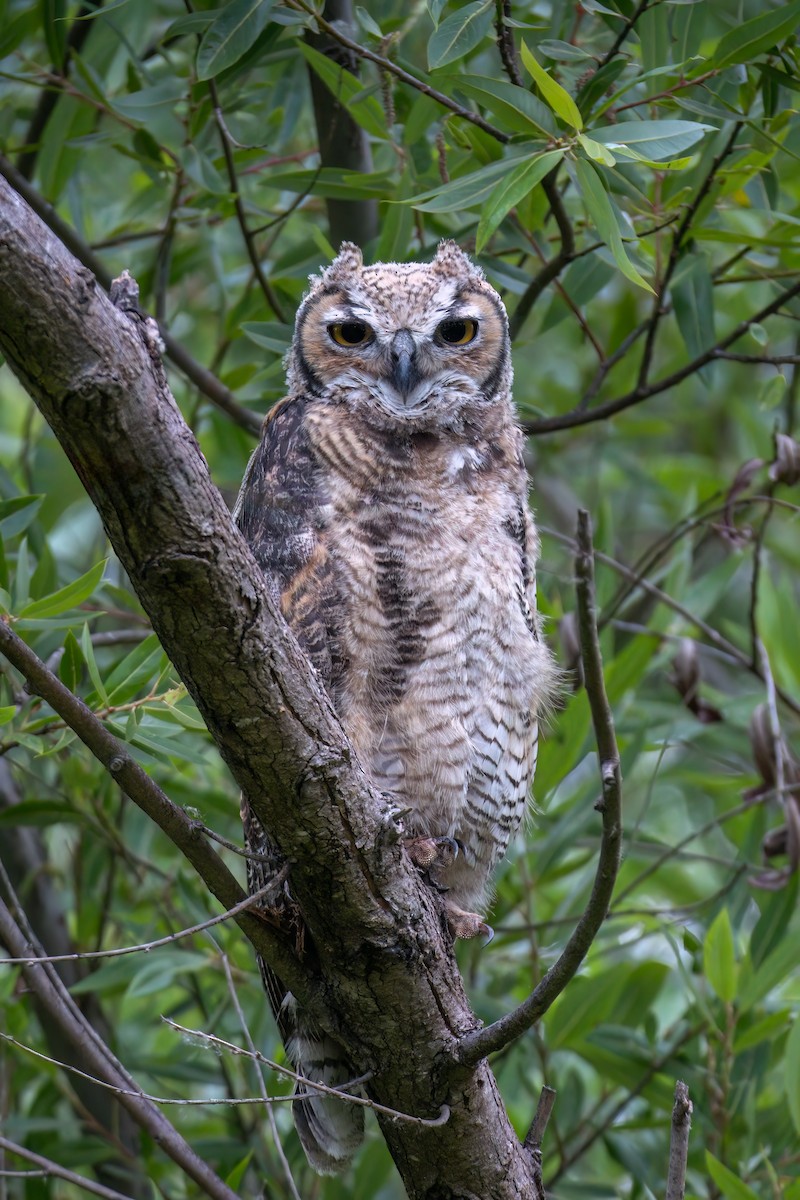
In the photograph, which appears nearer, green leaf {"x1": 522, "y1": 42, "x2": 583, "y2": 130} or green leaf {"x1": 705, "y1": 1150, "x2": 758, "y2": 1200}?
green leaf {"x1": 522, "y1": 42, "x2": 583, "y2": 130}

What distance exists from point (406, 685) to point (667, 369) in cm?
211

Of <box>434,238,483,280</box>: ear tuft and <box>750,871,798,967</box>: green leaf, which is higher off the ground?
<box>434,238,483,280</box>: ear tuft

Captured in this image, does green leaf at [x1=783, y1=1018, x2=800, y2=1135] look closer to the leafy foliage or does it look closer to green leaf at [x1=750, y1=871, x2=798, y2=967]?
the leafy foliage

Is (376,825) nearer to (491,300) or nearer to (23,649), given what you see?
(23,649)

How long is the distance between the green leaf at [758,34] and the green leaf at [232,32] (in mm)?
888

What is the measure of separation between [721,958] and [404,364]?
62.0 inches

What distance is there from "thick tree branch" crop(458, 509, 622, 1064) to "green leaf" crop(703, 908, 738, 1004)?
1328mm

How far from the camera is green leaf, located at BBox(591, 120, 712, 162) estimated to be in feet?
6.97

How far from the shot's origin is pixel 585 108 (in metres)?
2.40

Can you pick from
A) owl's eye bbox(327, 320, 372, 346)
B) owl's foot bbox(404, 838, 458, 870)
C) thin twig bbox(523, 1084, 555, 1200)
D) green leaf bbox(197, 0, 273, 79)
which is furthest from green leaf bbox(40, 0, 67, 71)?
thin twig bbox(523, 1084, 555, 1200)

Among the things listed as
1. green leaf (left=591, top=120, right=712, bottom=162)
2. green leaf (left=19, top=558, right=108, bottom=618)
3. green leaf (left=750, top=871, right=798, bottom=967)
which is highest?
green leaf (left=591, top=120, right=712, bottom=162)

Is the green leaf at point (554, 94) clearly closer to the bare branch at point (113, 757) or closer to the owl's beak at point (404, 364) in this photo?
the owl's beak at point (404, 364)

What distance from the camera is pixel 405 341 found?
257cm

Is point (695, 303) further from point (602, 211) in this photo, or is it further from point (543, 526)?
point (602, 211)
